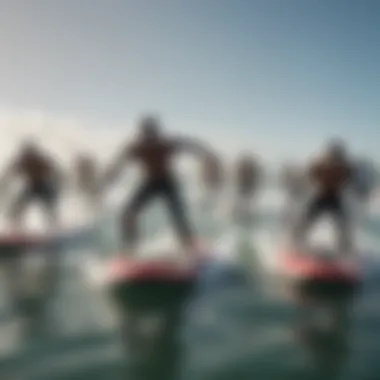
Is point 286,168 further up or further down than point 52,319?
further up

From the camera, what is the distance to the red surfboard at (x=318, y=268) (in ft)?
33.3

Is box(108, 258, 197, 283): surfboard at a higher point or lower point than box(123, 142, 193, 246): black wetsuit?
lower

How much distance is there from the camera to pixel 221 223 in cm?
1845

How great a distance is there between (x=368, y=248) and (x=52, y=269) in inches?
223

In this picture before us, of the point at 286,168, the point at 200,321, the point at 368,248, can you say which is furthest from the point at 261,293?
the point at 286,168

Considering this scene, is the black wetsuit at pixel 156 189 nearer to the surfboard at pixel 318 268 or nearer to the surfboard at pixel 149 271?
the surfboard at pixel 149 271

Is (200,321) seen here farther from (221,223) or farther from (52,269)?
(221,223)

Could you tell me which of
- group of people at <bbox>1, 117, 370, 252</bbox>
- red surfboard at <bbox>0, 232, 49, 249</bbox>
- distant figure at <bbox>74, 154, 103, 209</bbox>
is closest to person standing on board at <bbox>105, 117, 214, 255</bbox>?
group of people at <bbox>1, 117, 370, 252</bbox>

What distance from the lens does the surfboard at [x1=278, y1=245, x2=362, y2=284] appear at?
399 inches

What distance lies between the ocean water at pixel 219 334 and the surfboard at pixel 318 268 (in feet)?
0.81

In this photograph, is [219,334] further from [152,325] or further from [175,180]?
[175,180]

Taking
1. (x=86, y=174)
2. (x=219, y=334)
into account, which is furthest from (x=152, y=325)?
(x=86, y=174)

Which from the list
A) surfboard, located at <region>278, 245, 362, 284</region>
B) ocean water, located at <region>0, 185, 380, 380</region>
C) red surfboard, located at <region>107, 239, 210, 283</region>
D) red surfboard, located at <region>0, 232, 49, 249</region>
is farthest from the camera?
red surfboard, located at <region>0, 232, 49, 249</region>

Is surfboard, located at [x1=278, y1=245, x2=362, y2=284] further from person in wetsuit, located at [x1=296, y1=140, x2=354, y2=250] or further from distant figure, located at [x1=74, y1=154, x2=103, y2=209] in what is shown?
distant figure, located at [x1=74, y1=154, x2=103, y2=209]
